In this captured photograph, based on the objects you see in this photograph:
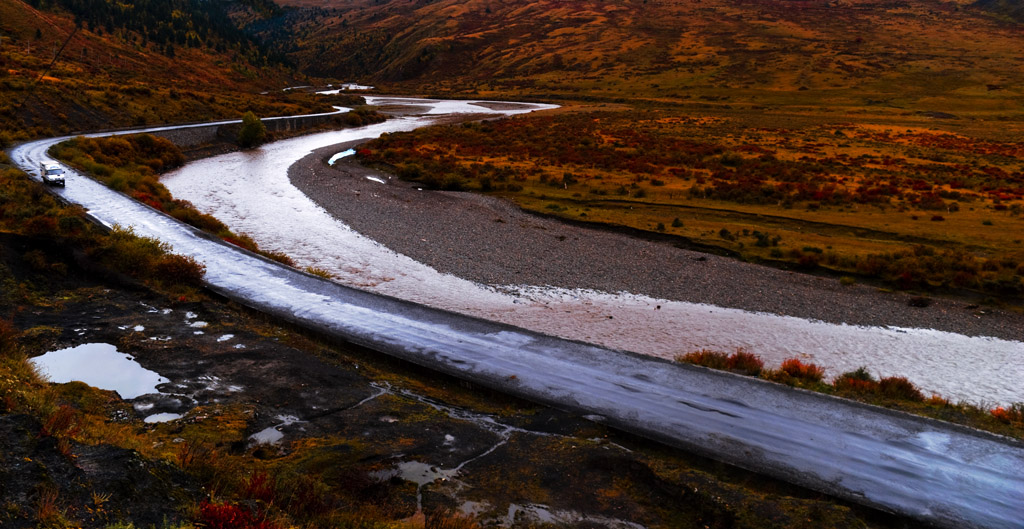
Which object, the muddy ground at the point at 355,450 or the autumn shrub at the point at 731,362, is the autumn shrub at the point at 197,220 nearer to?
the muddy ground at the point at 355,450

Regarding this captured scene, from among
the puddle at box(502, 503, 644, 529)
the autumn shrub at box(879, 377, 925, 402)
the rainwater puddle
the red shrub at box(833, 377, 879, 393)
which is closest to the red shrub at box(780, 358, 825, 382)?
the red shrub at box(833, 377, 879, 393)

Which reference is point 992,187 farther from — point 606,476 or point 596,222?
point 606,476

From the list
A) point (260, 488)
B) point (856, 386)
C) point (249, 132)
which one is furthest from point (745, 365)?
point (249, 132)

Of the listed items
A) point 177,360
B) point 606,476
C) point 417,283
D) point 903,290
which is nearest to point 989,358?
point 903,290

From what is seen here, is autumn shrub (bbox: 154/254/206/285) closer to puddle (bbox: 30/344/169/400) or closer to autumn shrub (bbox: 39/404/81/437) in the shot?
puddle (bbox: 30/344/169/400)

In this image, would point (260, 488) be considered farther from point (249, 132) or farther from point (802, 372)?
point (249, 132)

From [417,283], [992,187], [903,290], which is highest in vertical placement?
[992,187]
